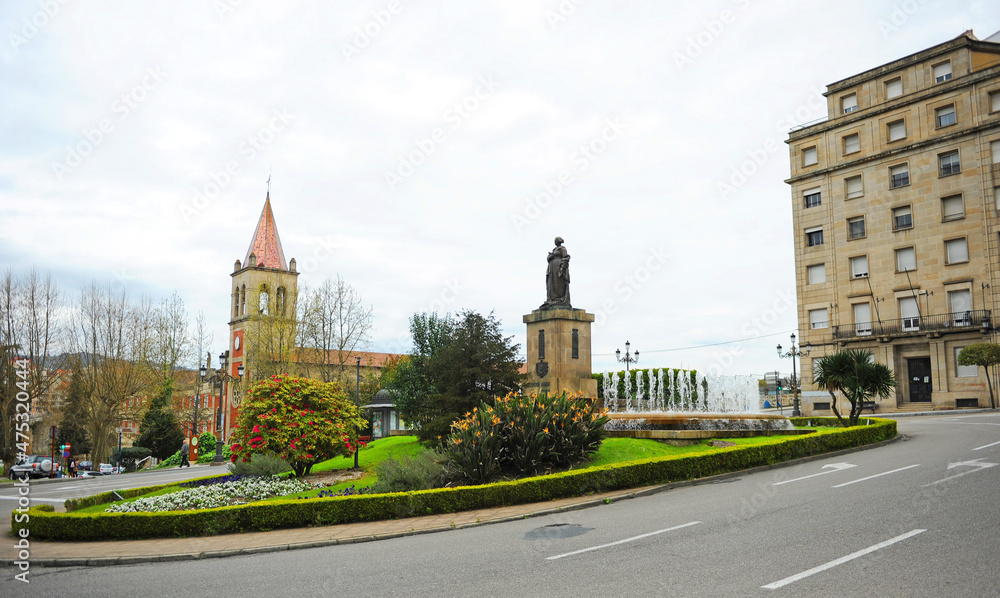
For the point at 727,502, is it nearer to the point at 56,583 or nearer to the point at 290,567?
the point at 290,567

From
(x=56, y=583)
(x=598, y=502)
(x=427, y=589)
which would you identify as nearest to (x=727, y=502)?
(x=598, y=502)

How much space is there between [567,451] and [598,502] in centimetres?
254

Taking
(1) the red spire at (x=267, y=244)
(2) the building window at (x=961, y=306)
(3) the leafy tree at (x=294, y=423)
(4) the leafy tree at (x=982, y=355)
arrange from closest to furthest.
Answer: (3) the leafy tree at (x=294, y=423) → (4) the leafy tree at (x=982, y=355) → (2) the building window at (x=961, y=306) → (1) the red spire at (x=267, y=244)

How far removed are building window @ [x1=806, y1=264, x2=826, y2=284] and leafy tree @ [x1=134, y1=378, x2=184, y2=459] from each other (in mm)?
43413

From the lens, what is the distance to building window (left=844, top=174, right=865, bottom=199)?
42.4m

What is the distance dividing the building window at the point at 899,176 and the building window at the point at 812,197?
433cm

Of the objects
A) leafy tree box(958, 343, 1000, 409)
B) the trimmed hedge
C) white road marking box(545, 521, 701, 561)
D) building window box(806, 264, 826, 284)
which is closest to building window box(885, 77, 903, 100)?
building window box(806, 264, 826, 284)

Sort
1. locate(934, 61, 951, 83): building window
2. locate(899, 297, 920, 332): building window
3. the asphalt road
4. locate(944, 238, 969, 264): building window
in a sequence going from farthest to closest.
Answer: locate(934, 61, 951, 83): building window
locate(899, 297, 920, 332): building window
locate(944, 238, 969, 264): building window
the asphalt road

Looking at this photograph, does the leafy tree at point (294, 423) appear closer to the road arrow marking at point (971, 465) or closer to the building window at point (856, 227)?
Result: the road arrow marking at point (971, 465)

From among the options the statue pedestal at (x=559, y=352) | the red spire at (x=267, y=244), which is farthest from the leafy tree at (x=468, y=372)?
the red spire at (x=267, y=244)

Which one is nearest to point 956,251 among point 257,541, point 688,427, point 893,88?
point 893,88

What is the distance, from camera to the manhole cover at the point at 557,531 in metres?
8.98

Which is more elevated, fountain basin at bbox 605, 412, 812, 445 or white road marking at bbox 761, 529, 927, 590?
fountain basin at bbox 605, 412, 812, 445

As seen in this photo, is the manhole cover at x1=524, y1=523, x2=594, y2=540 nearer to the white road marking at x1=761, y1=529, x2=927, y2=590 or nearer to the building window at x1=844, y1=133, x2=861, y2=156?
the white road marking at x1=761, y1=529, x2=927, y2=590
